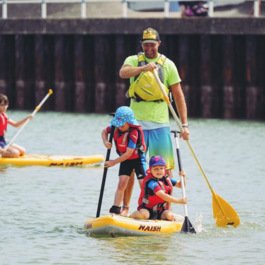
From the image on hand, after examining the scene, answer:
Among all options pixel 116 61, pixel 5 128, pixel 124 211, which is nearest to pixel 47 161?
pixel 5 128

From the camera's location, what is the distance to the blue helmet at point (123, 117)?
1614 centimetres

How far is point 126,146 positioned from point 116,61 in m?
21.1

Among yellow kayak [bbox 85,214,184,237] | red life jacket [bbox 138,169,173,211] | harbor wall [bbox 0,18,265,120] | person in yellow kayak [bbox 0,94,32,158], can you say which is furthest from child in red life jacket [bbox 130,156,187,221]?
harbor wall [bbox 0,18,265,120]

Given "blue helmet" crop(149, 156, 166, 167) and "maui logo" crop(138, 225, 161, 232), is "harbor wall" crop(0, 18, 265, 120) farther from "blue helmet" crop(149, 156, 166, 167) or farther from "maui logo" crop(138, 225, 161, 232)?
"maui logo" crop(138, 225, 161, 232)

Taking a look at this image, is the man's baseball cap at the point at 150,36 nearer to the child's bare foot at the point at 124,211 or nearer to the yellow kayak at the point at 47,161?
the child's bare foot at the point at 124,211

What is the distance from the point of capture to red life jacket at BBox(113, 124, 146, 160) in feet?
53.5

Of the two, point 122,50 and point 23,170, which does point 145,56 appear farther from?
point 122,50

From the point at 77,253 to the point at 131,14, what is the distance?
91.4 ft

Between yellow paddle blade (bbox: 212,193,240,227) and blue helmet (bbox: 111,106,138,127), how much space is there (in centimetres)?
179

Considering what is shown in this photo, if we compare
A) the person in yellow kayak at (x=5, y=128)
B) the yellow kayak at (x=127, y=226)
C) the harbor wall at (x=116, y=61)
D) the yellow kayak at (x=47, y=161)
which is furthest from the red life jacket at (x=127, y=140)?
the harbor wall at (x=116, y=61)

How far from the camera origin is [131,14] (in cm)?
4278

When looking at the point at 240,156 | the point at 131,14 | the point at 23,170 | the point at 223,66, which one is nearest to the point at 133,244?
the point at 23,170

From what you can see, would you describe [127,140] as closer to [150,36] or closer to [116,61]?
[150,36]

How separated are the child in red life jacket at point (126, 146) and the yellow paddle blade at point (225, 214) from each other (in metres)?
1.30
